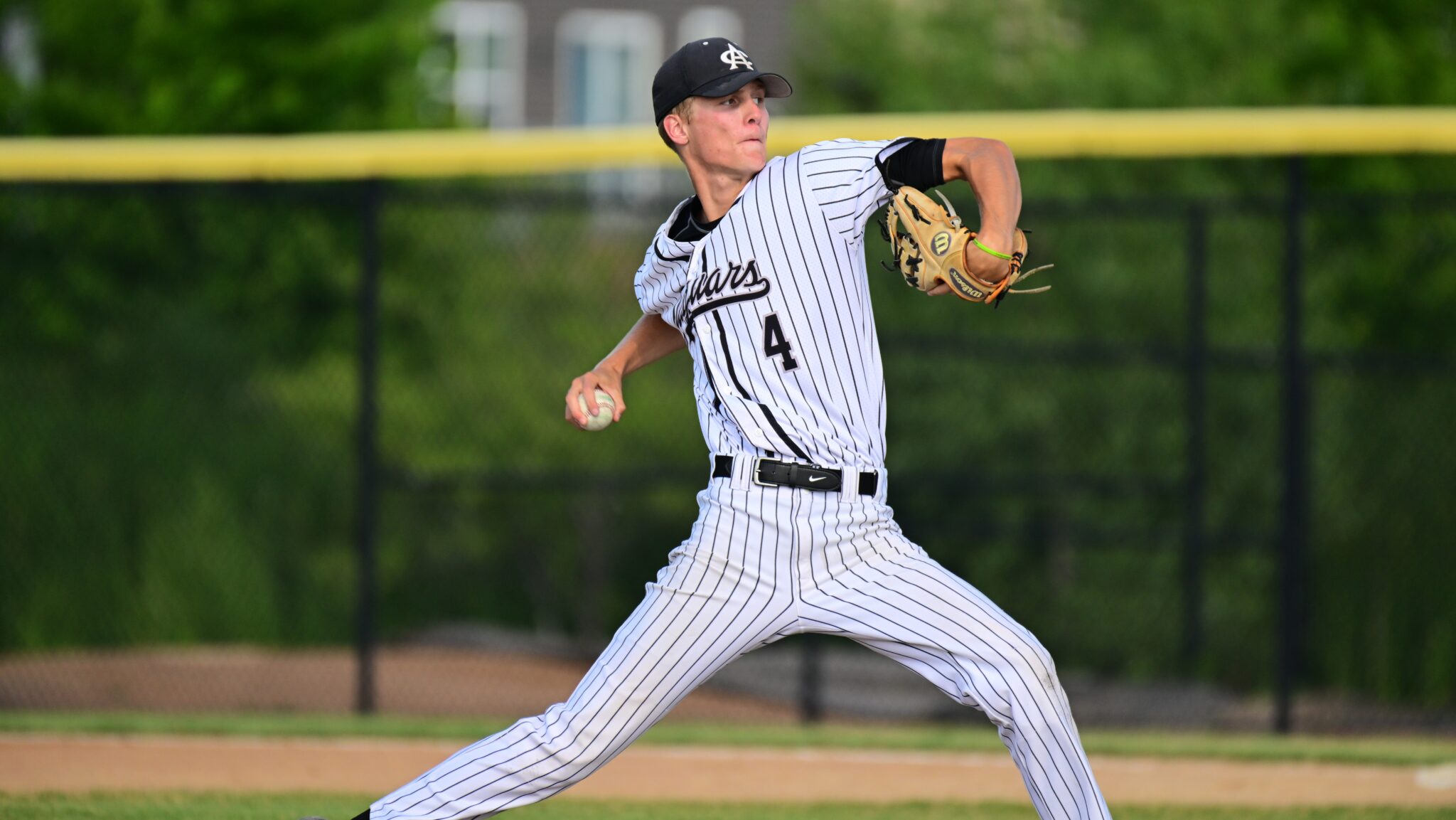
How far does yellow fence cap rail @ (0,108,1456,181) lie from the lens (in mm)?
7094

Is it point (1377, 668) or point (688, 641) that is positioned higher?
point (688, 641)

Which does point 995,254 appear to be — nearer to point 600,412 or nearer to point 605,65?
point 600,412

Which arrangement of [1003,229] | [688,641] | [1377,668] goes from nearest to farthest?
[1003,229] < [688,641] < [1377,668]

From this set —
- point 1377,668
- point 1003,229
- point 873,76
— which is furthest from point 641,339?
point 873,76

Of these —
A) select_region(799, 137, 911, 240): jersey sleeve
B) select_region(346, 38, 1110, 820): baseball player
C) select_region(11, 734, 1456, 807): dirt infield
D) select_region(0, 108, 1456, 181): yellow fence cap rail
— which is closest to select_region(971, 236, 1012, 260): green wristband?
select_region(346, 38, 1110, 820): baseball player

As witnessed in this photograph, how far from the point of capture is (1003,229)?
297cm

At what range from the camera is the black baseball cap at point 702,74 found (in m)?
3.43

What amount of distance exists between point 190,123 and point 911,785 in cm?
680

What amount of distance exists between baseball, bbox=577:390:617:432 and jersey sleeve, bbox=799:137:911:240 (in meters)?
0.62

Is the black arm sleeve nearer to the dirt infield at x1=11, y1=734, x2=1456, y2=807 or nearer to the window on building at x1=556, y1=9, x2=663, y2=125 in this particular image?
the dirt infield at x1=11, y1=734, x2=1456, y2=807

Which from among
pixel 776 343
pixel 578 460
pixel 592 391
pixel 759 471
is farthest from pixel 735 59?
pixel 578 460

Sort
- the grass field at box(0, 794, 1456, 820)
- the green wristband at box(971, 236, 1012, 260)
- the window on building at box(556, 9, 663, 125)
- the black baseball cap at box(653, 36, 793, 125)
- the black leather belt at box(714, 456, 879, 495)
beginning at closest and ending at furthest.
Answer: the green wristband at box(971, 236, 1012, 260), the black leather belt at box(714, 456, 879, 495), the black baseball cap at box(653, 36, 793, 125), the grass field at box(0, 794, 1456, 820), the window on building at box(556, 9, 663, 125)

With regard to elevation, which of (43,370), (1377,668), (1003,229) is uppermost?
(1003,229)

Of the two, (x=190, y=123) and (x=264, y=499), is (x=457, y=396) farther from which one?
(x=190, y=123)
